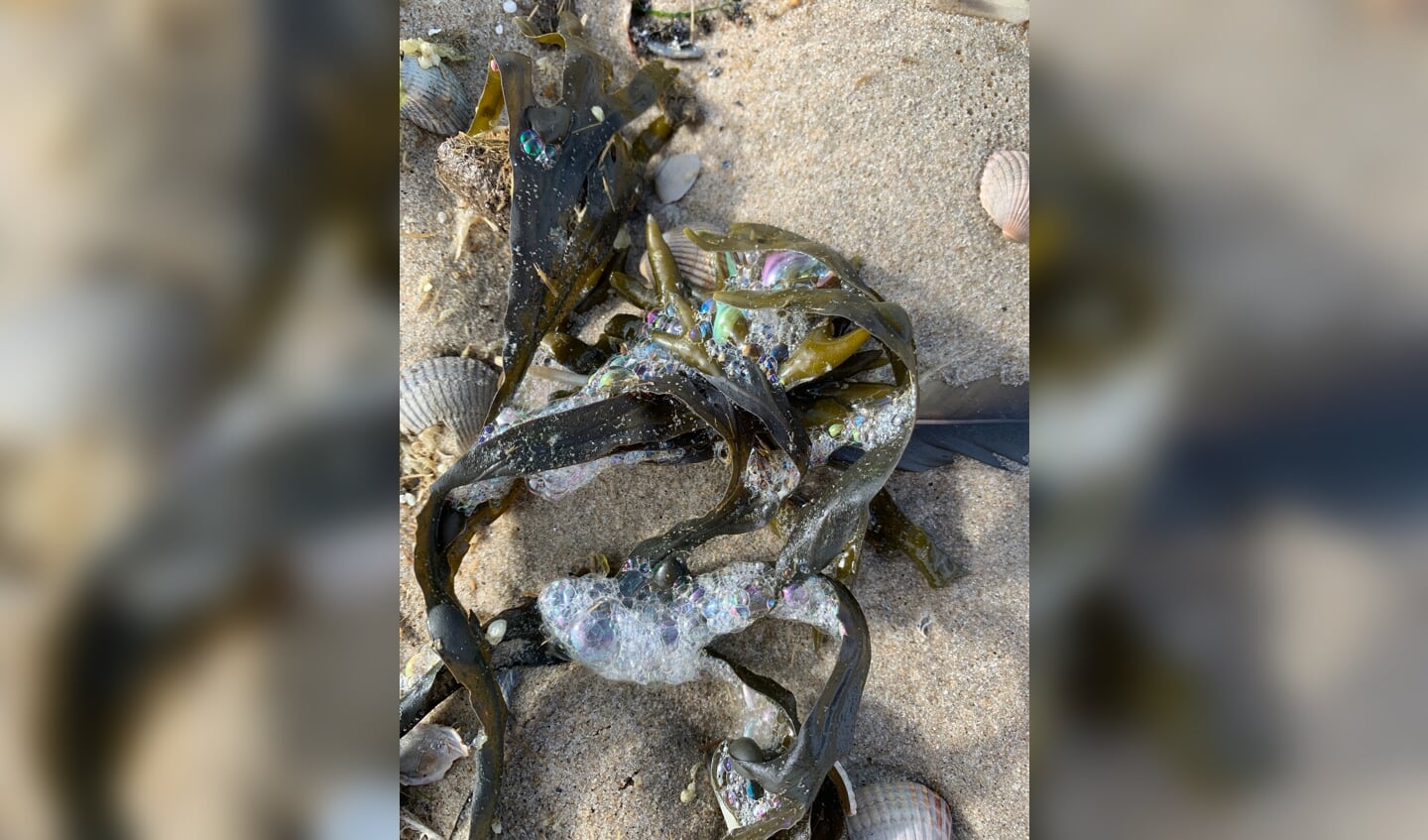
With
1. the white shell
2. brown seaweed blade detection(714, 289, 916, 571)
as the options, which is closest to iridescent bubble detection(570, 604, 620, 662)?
brown seaweed blade detection(714, 289, 916, 571)

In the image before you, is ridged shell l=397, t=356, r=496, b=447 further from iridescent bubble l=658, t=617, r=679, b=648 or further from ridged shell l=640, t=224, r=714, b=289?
iridescent bubble l=658, t=617, r=679, b=648

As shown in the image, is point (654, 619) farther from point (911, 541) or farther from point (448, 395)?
point (448, 395)
